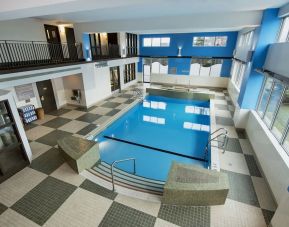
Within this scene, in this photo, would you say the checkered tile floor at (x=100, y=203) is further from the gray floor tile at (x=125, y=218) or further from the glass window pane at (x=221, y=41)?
the glass window pane at (x=221, y=41)

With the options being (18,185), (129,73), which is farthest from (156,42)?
(18,185)

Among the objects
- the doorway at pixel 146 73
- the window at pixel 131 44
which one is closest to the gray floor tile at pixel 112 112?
the window at pixel 131 44

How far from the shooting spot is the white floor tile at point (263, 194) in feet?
11.4

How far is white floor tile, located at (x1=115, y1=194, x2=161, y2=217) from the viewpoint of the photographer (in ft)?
10.9

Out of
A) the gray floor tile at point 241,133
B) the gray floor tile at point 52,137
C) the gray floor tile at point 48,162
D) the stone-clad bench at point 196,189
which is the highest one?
the stone-clad bench at point 196,189

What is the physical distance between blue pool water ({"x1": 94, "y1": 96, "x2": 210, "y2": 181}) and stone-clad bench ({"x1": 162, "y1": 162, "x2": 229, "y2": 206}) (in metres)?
1.40

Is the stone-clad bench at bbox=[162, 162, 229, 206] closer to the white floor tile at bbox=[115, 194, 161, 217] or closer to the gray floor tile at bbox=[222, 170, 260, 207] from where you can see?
the white floor tile at bbox=[115, 194, 161, 217]

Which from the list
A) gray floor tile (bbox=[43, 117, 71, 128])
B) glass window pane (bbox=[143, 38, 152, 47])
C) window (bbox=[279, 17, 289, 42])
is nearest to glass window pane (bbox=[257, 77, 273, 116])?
window (bbox=[279, 17, 289, 42])

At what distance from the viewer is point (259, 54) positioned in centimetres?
537

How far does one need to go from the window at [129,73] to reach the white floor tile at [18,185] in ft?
33.8

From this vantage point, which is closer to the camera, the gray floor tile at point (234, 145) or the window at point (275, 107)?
the window at point (275, 107)

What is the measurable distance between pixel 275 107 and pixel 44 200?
6531mm

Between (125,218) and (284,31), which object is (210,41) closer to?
(284,31)

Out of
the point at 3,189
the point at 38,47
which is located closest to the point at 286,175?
the point at 3,189
